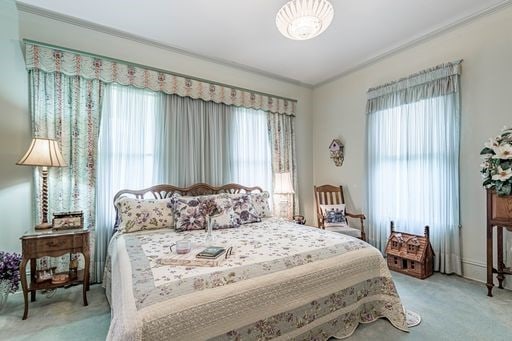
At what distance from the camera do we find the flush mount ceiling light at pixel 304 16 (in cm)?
200

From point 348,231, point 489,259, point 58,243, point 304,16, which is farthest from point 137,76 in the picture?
point 489,259

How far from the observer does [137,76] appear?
10.2ft

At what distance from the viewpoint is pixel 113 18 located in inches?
109

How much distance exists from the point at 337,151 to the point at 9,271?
4.47 meters

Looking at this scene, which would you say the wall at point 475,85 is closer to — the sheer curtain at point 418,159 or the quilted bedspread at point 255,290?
the sheer curtain at point 418,159

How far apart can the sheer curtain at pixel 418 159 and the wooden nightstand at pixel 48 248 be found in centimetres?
379

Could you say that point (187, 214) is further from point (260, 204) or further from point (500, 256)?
point (500, 256)

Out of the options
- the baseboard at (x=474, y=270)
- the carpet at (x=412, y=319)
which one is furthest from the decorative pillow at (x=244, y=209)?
the baseboard at (x=474, y=270)

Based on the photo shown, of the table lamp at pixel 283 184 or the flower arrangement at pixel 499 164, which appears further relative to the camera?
the table lamp at pixel 283 184

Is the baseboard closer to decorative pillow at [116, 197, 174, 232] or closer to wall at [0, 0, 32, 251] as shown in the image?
decorative pillow at [116, 197, 174, 232]

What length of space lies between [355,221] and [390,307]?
7.19 ft

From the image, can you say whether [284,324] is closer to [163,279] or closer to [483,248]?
[163,279]

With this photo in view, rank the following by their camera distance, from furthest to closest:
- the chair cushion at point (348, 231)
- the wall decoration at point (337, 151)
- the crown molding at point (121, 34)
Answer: the wall decoration at point (337, 151), the chair cushion at point (348, 231), the crown molding at point (121, 34)

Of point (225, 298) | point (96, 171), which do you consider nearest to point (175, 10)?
point (96, 171)
